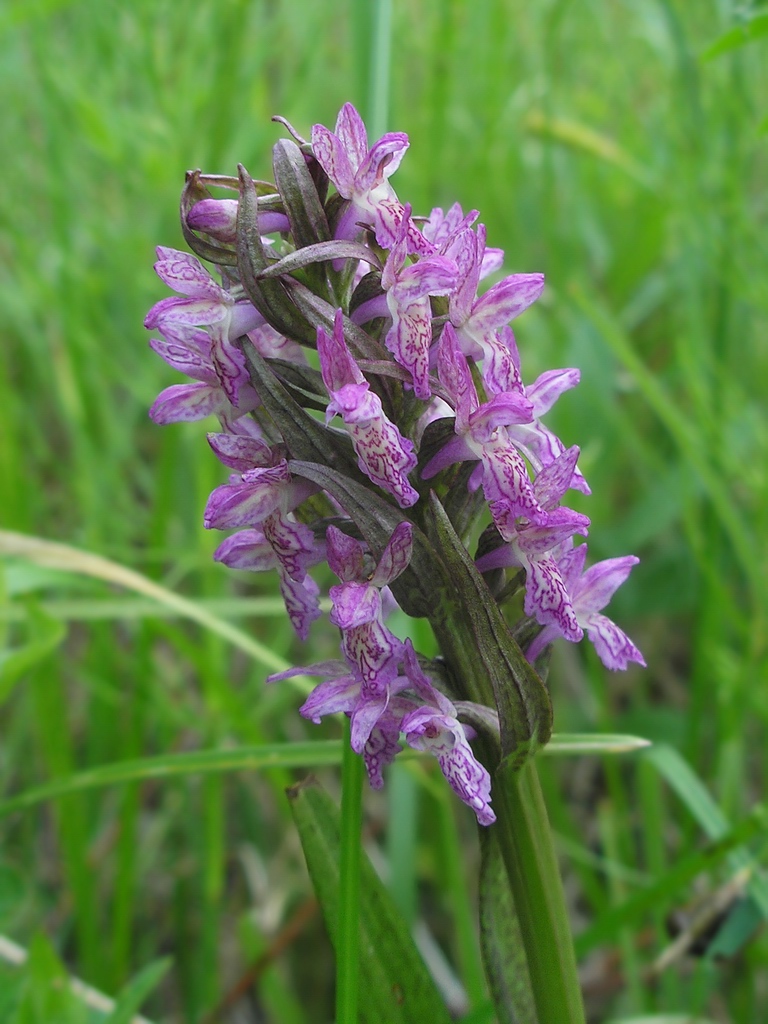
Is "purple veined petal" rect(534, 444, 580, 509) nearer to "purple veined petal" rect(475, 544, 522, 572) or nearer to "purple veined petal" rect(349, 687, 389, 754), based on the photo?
"purple veined petal" rect(475, 544, 522, 572)

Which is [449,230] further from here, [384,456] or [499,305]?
[384,456]

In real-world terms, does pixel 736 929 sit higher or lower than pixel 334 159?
lower

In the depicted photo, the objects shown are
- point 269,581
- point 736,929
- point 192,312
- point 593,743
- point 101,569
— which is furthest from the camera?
point 269,581

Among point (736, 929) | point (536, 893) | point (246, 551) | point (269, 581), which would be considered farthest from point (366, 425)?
point (269, 581)

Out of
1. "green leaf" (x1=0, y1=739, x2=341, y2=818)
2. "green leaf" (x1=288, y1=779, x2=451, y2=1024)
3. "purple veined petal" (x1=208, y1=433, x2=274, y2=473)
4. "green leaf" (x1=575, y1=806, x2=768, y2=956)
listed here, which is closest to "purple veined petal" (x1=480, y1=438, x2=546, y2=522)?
"purple veined petal" (x1=208, y1=433, x2=274, y2=473)

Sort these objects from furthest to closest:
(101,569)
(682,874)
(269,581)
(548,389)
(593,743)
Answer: (269,581), (101,569), (682,874), (593,743), (548,389)

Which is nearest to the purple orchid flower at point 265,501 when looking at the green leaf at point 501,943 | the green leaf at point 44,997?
the green leaf at point 501,943

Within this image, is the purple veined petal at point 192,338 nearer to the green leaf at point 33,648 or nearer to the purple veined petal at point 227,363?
the purple veined petal at point 227,363
